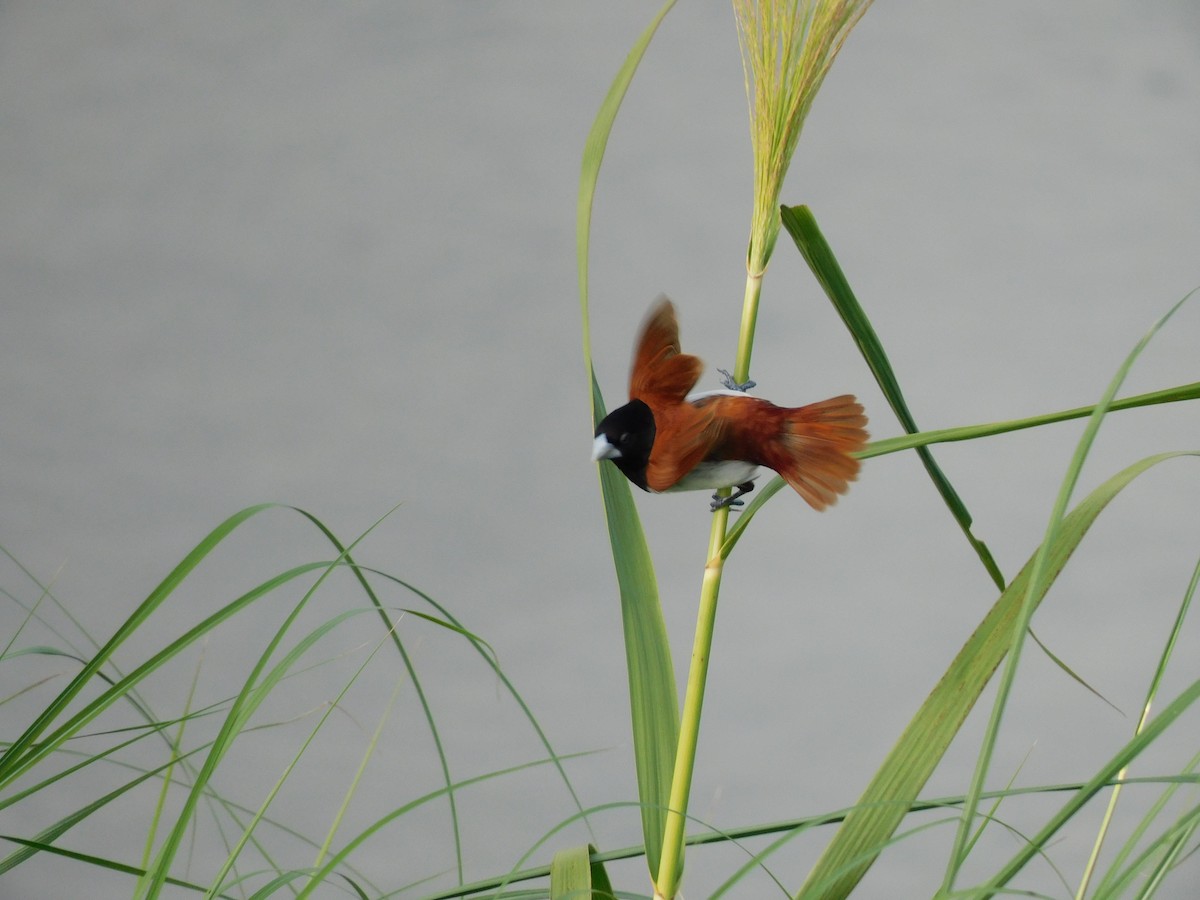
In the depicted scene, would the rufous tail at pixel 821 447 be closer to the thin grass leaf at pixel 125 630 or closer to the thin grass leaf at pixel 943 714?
the thin grass leaf at pixel 943 714

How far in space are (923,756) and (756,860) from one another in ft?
0.40

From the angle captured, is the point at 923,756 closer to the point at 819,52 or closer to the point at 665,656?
the point at 665,656

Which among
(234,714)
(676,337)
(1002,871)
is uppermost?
(676,337)

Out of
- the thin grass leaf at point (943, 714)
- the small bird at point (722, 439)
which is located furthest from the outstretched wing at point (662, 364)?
the thin grass leaf at point (943, 714)

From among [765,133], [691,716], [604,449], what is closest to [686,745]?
[691,716]

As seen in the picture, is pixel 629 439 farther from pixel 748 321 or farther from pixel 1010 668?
pixel 1010 668

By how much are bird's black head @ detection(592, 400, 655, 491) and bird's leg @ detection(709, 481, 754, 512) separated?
0.04 metres

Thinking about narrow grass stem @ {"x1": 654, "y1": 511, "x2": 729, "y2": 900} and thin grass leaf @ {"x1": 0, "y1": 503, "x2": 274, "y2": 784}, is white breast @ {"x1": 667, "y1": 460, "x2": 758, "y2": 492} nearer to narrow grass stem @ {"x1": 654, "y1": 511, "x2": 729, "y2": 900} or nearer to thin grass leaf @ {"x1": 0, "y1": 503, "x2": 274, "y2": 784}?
narrow grass stem @ {"x1": 654, "y1": 511, "x2": 729, "y2": 900}

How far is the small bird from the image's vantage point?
1.36 feet

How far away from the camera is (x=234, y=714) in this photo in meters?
0.33

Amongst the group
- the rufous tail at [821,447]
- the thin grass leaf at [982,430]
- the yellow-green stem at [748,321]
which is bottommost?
the thin grass leaf at [982,430]

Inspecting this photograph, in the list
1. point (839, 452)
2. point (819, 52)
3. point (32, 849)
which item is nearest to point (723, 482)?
point (839, 452)

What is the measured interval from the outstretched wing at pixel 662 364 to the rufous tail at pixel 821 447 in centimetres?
4

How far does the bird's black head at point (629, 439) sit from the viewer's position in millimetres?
417
